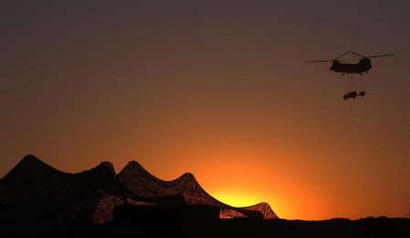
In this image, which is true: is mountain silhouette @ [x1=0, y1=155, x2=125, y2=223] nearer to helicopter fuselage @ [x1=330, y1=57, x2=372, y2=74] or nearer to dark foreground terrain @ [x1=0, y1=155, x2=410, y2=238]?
dark foreground terrain @ [x1=0, y1=155, x2=410, y2=238]

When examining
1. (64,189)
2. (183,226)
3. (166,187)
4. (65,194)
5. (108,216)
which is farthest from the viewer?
(166,187)

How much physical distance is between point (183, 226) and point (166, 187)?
1961cm

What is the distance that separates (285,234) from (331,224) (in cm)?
349

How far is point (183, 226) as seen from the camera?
5131cm

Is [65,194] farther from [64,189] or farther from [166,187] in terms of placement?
[166,187]

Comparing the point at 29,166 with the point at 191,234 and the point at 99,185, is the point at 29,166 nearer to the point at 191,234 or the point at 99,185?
the point at 99,185

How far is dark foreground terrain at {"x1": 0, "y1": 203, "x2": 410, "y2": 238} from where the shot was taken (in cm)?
4603

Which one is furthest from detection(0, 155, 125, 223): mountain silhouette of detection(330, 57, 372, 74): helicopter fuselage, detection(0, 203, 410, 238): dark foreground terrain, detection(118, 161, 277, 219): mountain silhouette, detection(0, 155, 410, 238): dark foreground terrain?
detection(330, 57, 372, 74): helicopter fuselage

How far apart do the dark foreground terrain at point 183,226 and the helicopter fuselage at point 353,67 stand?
17.4m

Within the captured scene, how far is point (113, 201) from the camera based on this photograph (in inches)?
2231

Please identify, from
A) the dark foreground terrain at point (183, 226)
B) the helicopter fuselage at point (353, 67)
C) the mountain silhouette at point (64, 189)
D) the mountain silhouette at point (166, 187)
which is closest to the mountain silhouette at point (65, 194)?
the mountain silhouette at point (64, 189)

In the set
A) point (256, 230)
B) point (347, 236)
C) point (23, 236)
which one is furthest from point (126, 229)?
point (347, 236)

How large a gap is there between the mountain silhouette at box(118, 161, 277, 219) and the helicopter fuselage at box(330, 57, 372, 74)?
14.8m

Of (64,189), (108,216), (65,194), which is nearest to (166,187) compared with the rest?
(64,189)
